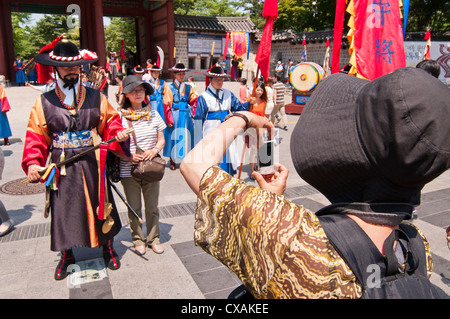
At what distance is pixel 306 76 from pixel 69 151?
36.8 feet

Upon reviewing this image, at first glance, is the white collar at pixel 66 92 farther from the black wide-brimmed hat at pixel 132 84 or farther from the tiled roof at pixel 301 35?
the tiled roof at pixel 301 35

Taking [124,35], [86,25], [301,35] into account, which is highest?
[124,35]

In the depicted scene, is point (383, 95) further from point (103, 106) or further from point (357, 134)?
point (103, 106)

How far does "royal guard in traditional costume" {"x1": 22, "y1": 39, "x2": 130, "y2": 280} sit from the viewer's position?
2.83 metres

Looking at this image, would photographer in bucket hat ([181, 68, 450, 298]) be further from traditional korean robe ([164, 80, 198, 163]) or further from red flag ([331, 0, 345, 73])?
traditional korean robe ([164, 80, 198, 163])

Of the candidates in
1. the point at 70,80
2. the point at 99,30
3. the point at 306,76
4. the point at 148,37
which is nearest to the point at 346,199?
the point at 70,80

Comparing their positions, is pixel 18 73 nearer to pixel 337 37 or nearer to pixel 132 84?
pixel 132 84

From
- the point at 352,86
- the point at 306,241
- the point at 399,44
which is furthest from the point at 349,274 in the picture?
the point at 399,44

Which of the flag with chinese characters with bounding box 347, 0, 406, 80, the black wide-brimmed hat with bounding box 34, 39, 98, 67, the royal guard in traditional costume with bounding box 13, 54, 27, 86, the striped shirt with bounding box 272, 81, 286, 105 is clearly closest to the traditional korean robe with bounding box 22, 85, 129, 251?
the black wide-brimmed hat with bounding box 34, 39, 98, 67

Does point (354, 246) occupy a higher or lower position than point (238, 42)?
lower

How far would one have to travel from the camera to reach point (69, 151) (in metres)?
2.88

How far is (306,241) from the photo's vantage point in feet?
2.44

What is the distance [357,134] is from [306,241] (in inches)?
9.8

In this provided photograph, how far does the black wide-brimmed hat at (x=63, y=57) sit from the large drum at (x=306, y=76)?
10.7m
